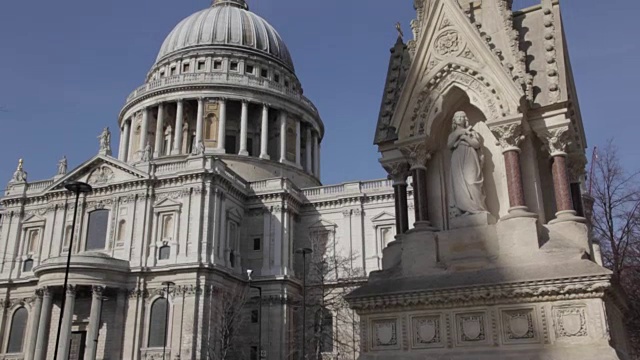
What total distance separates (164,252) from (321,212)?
17.4 metres

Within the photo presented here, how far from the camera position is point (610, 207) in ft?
81.9

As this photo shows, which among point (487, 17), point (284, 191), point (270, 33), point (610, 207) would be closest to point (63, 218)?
point (284, 191)

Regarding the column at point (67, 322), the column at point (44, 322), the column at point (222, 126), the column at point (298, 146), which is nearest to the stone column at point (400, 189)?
the column at point (67, 322)

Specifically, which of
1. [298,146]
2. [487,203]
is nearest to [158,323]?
[298,146]

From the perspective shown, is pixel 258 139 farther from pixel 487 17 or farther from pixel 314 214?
pixel 487 17

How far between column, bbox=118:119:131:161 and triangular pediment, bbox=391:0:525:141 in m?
70.4

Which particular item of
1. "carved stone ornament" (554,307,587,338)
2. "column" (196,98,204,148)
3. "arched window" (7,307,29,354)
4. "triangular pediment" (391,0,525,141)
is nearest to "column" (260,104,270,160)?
"column" (196,98,204,148)

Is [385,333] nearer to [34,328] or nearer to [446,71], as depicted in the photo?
[446,71]

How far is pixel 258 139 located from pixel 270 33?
69.8 ft

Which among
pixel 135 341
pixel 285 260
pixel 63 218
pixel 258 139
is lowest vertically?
pixel 135 341

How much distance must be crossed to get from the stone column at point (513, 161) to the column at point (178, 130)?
64562mm

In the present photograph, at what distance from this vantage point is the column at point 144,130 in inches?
2968

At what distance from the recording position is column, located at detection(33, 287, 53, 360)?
51406 millimetres

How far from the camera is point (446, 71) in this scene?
1306 centimetres
